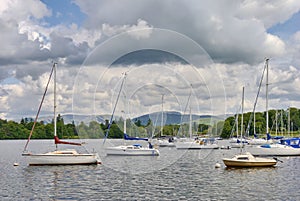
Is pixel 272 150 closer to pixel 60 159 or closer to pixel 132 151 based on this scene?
pixel 132 151

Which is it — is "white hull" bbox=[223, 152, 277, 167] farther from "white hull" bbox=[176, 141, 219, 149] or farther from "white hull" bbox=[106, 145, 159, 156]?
"white hull" bbox=[176, 141, 219, 149]

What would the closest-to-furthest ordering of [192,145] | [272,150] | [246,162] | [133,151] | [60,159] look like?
[246,162] < [60,159] < [133,151] < [272,150] < [192,145]

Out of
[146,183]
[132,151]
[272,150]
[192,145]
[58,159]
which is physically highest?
[192,145]

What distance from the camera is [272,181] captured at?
46469 mm

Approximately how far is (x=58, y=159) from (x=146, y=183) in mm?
21388

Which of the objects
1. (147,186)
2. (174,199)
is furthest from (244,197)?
(147,186)

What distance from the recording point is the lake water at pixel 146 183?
3722 cm

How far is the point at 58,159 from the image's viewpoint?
2445 inches

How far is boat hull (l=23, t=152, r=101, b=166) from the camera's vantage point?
62.2 m

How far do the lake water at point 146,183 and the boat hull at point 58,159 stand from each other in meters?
1.38

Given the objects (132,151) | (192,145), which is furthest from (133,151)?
(192,145)

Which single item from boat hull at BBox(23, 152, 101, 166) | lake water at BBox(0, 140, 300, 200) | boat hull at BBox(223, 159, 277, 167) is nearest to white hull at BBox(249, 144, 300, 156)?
lake water at BBox(0, 140, 300, 200)

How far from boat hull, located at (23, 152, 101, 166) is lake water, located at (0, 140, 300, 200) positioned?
1384 mm

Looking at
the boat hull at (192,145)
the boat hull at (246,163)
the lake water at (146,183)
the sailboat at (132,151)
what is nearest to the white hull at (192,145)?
the boat hull at (192,145)
